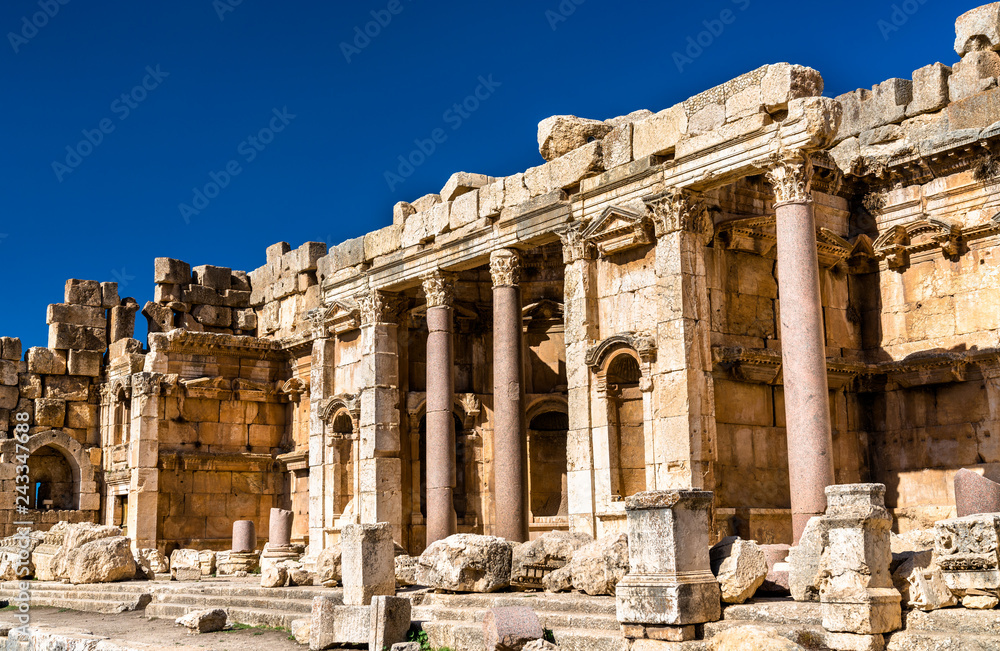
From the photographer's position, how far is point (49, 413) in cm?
2681

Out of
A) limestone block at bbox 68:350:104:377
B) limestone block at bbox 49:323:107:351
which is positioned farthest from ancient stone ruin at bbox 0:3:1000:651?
limestone block at bbox 68:350:104:377

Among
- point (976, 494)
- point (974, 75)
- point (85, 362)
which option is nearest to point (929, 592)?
point (976, 494)

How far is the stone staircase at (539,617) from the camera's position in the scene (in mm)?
10711

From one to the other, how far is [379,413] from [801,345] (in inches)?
374

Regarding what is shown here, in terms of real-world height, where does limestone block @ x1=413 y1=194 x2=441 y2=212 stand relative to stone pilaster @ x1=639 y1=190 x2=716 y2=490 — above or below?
above

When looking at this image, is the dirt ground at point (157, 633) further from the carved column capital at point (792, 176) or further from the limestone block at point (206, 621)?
the carved column capital at point (792, 176)

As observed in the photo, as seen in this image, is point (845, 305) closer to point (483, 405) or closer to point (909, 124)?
point (909, 124)

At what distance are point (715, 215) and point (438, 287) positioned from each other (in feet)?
18.6

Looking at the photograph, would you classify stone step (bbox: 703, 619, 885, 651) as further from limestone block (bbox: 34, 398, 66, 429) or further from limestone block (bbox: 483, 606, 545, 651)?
limestone block (bbox: 34, 398, 66, 429)

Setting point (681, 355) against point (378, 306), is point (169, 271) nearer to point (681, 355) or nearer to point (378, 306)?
point (378, 306)

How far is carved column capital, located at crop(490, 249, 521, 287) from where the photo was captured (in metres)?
18.1

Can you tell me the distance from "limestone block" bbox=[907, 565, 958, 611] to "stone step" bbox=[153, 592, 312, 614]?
8263mm

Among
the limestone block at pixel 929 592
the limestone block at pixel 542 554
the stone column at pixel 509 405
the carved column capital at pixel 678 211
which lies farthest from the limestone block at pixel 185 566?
the limestone block at pixel 929 592

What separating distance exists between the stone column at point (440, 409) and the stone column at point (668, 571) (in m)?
8.51
